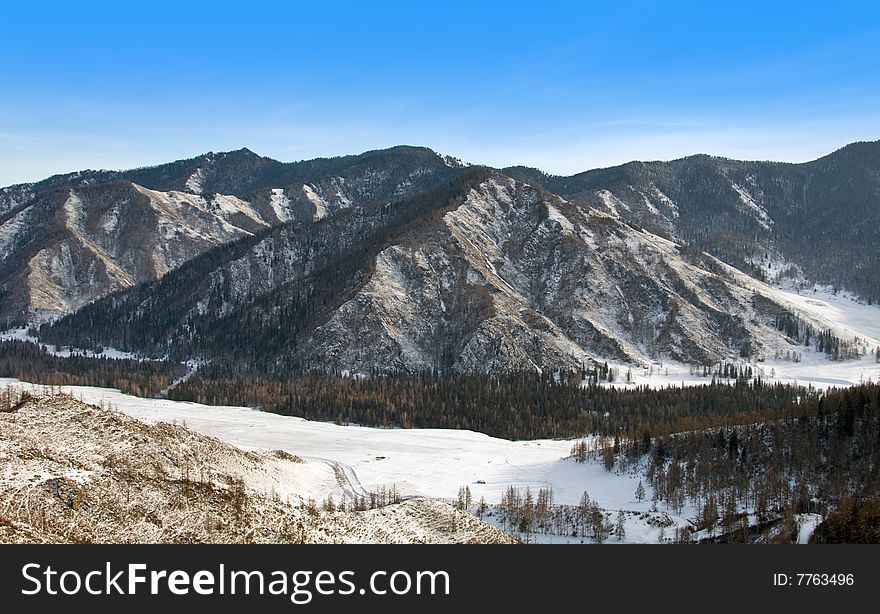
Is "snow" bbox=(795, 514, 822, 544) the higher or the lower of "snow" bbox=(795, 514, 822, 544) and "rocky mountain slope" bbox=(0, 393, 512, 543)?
the lower

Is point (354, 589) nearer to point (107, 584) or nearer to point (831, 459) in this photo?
point (107, 584)

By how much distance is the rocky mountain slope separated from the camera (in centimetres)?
6744

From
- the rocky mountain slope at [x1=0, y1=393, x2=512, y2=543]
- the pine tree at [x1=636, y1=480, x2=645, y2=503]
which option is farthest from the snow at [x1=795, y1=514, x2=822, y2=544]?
the rocky mountain slope at [x1=0, y1=393, x2=512, y2=543]

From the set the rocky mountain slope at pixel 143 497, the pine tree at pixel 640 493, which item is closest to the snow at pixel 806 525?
the pine tree at pixel 640 493

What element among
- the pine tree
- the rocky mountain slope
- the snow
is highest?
the rocky mountain slope

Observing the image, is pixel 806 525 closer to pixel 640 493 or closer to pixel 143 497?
pixel 640 493

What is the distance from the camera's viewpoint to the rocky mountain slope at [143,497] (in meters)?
67.4

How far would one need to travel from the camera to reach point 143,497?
75062 mm

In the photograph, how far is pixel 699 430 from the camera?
155 meters

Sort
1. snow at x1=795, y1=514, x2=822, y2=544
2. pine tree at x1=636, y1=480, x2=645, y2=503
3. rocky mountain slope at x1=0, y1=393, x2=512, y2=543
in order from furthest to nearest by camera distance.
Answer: pine tree at x1=636, y1=480, x2=645, y2=503 → snow at x1=795, y1=514, x2=822, y2=544 → rocky mountain slope at x1=0, y1=393, x2=512, y2=543

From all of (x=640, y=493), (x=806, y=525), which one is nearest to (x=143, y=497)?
(x=806, y=525)

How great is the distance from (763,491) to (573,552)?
88.1m

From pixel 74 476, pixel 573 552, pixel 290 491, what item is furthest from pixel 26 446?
pixel 573 552

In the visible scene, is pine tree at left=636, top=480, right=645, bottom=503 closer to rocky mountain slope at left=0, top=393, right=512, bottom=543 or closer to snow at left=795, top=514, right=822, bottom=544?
snow at left=795, top=514, right=822, bottom=544
